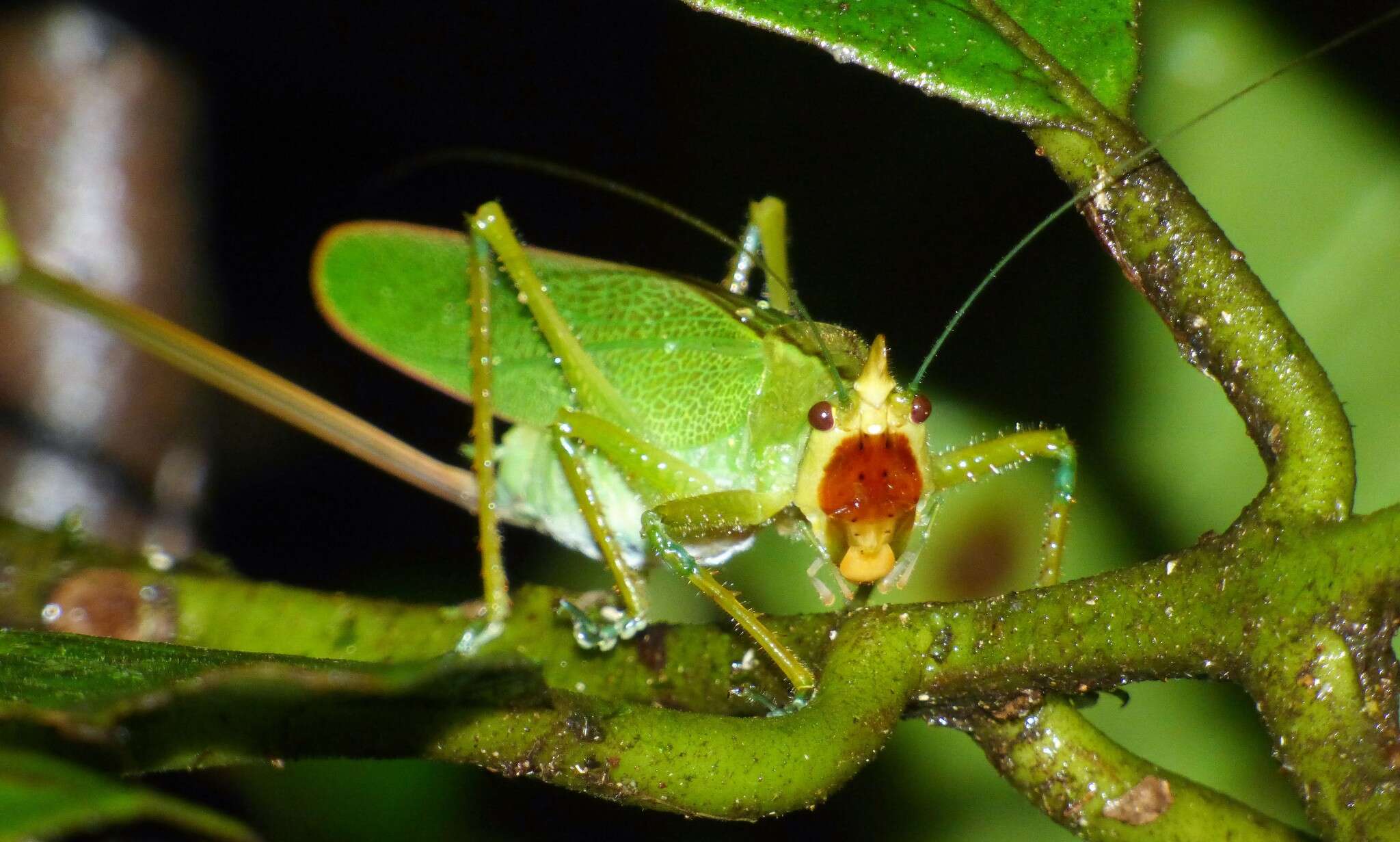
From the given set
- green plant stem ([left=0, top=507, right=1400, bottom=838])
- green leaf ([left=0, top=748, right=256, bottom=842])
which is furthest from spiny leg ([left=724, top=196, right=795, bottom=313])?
green leaf ([left=0, top=748, right=256, bottom=842])

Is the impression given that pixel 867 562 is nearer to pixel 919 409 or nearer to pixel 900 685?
pixel 919 409

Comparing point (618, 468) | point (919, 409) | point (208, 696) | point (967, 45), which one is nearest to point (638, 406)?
point (618, 468)

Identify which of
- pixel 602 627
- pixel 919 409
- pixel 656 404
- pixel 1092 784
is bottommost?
pixel 1092 784

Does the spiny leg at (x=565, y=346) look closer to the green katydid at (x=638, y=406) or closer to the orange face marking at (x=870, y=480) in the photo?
the green katydid at (x=638, y=406)

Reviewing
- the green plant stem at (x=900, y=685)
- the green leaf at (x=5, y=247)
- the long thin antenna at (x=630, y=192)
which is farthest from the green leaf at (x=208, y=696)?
the long thin antenna at (x=630, y=192)

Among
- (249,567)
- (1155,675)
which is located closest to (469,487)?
(249,567)

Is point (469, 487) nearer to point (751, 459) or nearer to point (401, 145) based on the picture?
point (751, 459)
